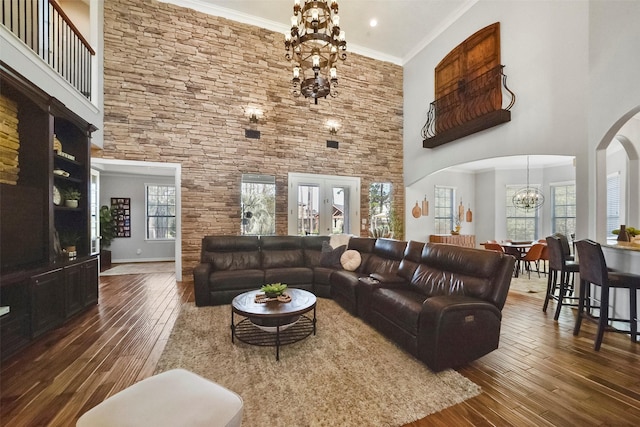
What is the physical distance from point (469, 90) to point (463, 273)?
14.8 feet

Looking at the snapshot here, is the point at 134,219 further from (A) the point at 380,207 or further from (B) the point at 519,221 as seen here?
(B) the point at 519,221

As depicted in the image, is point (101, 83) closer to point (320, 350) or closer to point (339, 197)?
point (339, 197)

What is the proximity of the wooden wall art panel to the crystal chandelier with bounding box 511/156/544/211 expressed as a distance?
3788 mm

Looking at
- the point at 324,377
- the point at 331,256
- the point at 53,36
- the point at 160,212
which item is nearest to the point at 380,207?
the point at 331,256

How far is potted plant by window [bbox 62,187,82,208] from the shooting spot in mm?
3949

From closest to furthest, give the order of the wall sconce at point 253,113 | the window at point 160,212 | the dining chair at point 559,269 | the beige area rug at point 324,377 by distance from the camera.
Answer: the beige area rug at point 324,377
the dining chair at point 559,269
the wall sconce at point 253,113
the window at point 160,212

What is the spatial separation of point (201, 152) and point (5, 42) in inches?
125

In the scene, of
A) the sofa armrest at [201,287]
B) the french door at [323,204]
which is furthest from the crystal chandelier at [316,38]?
the french door at [323,204]

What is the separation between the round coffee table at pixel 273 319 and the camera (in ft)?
8.42

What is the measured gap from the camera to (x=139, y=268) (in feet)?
23.4

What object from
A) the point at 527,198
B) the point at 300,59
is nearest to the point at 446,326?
the point at 300,59

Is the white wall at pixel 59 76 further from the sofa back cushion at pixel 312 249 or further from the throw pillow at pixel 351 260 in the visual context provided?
the throw pillow at pixel 351 260

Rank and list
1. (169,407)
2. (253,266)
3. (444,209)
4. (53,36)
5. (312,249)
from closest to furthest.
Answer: (169,407) → (53,36) → (253,266) → (312,249) → (444,209)

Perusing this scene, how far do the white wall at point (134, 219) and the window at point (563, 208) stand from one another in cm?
1194
